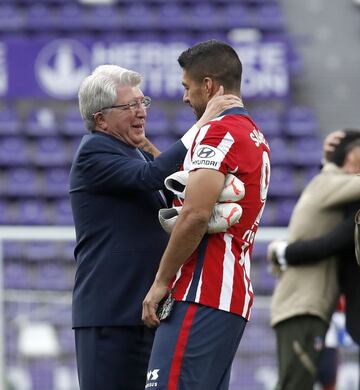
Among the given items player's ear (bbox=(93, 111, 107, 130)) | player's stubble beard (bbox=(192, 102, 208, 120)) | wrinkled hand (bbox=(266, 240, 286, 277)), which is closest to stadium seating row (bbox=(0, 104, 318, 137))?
wrinkled hand (bbox=(266, 240, 286, 277))

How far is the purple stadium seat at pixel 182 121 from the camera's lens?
13.7 m

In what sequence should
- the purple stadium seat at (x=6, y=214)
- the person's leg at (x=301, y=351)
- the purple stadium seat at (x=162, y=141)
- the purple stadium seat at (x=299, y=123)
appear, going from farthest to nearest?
1. the purple stadium seat at (x=299, y=123)
2. the purple stadium seat at (x=162, y=141)
3. the purple stadium seat at (x=6, y=214)
4. the person's leg at (x=301, y=351)

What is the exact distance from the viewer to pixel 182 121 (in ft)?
45.4

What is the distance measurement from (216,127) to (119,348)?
3.06ft

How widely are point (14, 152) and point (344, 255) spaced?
28.0 ft

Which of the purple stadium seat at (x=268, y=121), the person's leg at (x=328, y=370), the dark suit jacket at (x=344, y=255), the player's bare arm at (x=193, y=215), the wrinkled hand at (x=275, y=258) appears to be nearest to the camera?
the player's bare arm at (x=193, y=215)

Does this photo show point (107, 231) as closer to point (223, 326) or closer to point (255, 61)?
point (223, 326)

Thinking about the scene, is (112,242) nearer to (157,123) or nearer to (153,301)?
(153,301)

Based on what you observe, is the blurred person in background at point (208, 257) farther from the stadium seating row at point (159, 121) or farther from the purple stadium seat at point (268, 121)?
the purple stadium seat at point (268, 121)

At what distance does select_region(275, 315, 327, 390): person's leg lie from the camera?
575cm

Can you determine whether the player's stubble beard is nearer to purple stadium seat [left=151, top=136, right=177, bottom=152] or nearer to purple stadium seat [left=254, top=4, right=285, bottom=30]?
purple stadium seat [left=151, top=136, right=177, bottom=152]

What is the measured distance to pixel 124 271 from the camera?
3977 millimetres

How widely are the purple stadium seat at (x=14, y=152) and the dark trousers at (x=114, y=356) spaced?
9.73 meters

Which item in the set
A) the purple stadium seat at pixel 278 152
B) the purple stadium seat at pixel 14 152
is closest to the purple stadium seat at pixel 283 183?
the purple stadium seat at pixel 278 152
